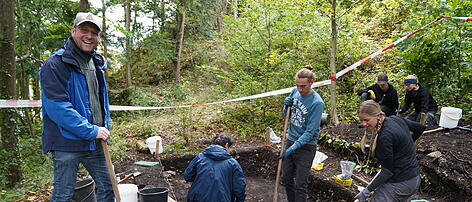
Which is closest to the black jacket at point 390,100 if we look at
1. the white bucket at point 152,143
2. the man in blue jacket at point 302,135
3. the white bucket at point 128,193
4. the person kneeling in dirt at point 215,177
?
the man in blue jacket at point 302,135

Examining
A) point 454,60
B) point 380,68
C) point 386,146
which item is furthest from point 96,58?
point 380,68

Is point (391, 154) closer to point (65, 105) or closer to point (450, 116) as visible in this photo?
point (65, 105)

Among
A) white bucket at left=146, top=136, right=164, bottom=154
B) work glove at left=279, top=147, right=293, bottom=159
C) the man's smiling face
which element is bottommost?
white bucket at left=146, top=136, right=164, bottom=154

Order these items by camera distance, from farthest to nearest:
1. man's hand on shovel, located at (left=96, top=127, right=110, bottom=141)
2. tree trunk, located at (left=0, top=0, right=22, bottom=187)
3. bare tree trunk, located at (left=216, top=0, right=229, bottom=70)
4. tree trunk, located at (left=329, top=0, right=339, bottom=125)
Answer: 1. bare tree trunk, located at (left=216, top=0, right=229, bottom=70)
2. tree trunk, located at (left=329, top=0, right=339, bottom=125)
3. tree trunk, located at (left=0, top=0, right=22, bottom=187)
4. man's hand on shovel, located at (left=96, top=127, right=110, bottom=141)

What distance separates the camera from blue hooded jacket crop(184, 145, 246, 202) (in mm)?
2693

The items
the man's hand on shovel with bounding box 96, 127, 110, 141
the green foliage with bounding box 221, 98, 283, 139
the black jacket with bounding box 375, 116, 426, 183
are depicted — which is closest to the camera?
the man's hand on shovel with bounding box 96, 127, 110, 141

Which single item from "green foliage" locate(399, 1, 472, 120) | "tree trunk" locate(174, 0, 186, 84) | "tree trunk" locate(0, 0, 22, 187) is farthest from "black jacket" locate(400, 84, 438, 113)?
"tree trunk" locate(174, 0, 186, 84)

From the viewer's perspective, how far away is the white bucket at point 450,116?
5.26 metres

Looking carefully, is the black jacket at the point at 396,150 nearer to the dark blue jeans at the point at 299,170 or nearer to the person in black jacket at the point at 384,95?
the dark blue jeans at the point at 299,170

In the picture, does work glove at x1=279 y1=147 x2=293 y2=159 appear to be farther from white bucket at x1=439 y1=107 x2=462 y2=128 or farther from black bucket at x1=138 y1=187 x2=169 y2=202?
white bucket at x1=439 y1=107 x2=462 y2=128

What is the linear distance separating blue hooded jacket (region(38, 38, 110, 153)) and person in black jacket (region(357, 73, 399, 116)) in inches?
190

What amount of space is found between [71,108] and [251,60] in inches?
216

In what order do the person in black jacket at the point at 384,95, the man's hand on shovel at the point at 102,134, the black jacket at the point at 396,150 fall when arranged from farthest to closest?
the person in black jacket at the point at 384,95
the black jacket at the point at 396,150
the man's hand on shovel at the point at 102,134

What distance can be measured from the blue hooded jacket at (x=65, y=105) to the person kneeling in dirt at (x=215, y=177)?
3.27ft
